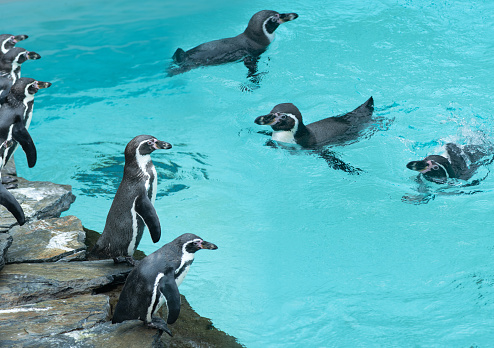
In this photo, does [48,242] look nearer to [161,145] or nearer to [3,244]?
[3,244]

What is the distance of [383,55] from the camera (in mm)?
7621

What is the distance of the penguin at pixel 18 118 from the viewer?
15.2 feet

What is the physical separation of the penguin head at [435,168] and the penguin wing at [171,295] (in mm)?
2528

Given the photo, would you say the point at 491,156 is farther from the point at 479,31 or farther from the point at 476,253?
the point at 479,31

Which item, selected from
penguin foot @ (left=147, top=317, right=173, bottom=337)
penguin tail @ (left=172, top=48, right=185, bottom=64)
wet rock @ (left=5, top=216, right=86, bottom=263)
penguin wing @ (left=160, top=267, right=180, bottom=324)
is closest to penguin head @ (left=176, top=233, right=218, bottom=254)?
penguin wing @ (left=160, top=267, right=180, bottom=324)

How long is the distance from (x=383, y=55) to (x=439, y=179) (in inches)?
133

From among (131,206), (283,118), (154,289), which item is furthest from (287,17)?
(154,289)

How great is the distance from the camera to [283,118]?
5.21 m

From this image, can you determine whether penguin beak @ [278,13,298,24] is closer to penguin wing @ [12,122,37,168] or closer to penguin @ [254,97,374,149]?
penguin @ [254,97,374,149]

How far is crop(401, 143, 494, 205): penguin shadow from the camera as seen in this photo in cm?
464

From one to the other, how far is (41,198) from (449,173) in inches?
132

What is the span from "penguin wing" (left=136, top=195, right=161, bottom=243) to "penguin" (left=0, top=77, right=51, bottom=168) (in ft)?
5.53

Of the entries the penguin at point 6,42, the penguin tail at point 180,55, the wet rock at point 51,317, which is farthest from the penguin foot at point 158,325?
the penguin tail at point 180,55

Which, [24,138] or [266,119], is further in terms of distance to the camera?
[266,119]
